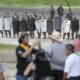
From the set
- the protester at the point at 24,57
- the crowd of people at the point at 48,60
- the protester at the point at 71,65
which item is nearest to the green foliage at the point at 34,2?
the crowd of people at the point at 48,60

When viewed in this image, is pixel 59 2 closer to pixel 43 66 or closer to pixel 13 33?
pixel 13 33

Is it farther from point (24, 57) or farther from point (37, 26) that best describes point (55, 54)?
point (37, 26)

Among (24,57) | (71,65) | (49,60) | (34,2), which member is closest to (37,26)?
(49,60)

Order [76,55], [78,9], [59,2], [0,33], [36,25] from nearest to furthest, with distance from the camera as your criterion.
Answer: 1. [76,55]
2. [36,25]
3. [0,33]
4. [78,9]
5. [59,2]

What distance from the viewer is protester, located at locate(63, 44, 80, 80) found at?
11383mm

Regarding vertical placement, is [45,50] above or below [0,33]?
above

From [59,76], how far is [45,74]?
15.7 inches

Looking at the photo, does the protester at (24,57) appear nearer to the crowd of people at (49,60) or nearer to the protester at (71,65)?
A: the crowd of people at (49,60)

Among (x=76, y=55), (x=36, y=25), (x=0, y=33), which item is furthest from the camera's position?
(x=0, y=33)

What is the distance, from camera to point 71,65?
11.4 metres

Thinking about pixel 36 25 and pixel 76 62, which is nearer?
pixel 76 62

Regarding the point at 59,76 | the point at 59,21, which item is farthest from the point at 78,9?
the point at 59,76

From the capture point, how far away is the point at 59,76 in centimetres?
1194

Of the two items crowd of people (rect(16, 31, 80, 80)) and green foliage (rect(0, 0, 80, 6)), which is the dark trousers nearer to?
crowd of people (rect(16, 31, 80, 80))
